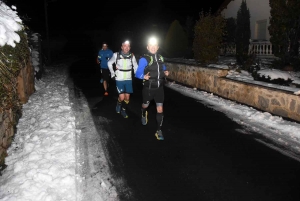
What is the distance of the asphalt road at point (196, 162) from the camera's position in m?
3.65

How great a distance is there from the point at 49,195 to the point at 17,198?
41 cm

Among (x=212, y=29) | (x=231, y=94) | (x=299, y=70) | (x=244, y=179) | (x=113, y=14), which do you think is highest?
(x=113, y=14)

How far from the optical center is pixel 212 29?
10.9 m

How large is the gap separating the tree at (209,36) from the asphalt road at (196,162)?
4.83 meters

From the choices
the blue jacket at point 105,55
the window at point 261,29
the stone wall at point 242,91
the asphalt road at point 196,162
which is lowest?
the asphalt road at point 196,162

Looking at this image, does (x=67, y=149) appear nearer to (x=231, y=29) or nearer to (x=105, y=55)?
(x=105, y=55)

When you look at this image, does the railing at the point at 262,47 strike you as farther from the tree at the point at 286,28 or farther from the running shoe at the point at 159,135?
the running shoe at the point at 159,135

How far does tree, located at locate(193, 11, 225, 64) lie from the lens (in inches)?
428

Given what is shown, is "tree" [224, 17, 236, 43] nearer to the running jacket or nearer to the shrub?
the running jacket

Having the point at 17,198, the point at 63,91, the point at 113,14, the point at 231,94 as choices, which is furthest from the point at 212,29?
the point at 113,14

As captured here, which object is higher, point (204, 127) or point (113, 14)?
point (113, 14)

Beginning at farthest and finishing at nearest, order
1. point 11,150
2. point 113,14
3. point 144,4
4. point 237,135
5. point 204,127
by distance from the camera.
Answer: point 113,14 → point 144,4 → point 204,127 → point 237,135 → point 11,150

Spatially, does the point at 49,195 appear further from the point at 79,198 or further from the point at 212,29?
the point at 212,29

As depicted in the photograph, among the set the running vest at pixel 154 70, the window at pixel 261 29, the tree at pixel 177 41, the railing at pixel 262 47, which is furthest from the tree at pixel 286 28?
the tree at pixel 177 41
